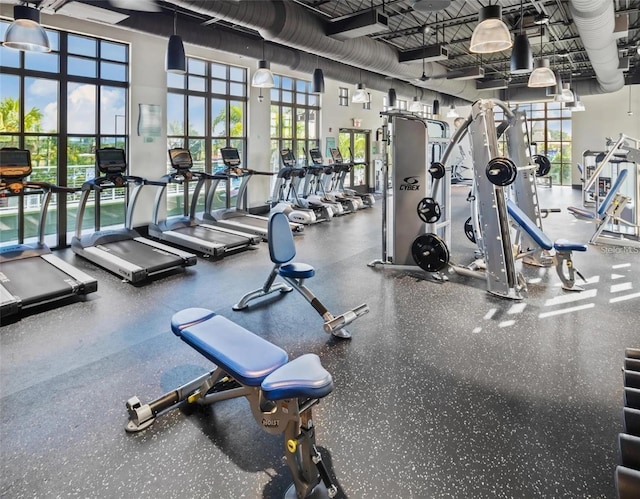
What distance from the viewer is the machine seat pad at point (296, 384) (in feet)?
5.70

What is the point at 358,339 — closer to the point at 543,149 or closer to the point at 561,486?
the point at 561,486

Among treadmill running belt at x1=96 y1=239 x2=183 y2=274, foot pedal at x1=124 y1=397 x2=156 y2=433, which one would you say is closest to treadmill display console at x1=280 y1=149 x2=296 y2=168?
treadmill running belt at x1=96 y1=239 x2=183 y2=274

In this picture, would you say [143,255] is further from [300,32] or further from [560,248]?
[560,248]

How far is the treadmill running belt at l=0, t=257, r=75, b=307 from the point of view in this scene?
404 centimetres

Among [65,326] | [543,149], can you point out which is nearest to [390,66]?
[65,326]

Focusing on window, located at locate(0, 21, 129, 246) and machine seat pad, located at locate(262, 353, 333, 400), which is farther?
window, located at locate(0, 21, 129, 246)

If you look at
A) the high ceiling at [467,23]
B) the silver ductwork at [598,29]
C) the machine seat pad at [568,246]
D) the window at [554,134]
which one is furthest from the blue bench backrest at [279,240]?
the window at [554,134]

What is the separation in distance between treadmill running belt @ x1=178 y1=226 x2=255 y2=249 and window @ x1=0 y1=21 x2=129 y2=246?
72.2 inches

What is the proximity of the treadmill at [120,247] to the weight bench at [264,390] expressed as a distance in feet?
9.07

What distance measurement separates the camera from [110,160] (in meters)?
6.04

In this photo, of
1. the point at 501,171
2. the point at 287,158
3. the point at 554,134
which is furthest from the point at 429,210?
the point at 554,134

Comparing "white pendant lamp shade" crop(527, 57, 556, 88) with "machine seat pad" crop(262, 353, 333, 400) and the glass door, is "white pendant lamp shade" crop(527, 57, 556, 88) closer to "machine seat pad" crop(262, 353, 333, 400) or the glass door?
"machine seat pad" crop(262, 353, 333, 400)

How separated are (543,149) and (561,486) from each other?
60.6 ft

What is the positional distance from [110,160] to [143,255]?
155cm
